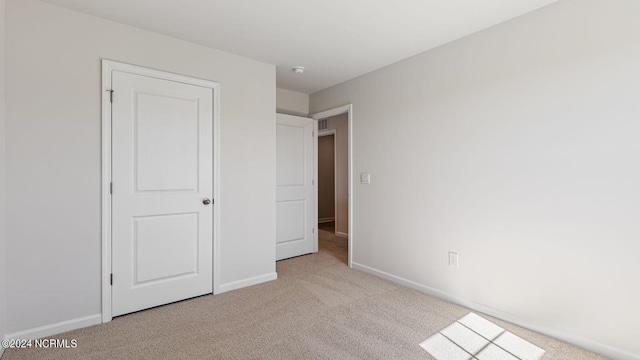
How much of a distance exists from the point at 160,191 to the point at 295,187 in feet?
6.37

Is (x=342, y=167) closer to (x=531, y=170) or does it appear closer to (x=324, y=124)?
(x=324, y=124)

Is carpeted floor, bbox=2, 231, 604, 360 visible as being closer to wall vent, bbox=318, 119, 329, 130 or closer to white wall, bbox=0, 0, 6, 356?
white wall, bbox=0, 0, 6, 356

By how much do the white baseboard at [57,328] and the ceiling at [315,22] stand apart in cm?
233

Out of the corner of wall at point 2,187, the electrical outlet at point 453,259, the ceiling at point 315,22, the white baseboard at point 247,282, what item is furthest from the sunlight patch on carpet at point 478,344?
the corner of wall at point 2,187

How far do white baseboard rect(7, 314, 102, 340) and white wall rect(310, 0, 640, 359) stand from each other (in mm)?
2751

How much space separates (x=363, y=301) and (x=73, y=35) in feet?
10.5

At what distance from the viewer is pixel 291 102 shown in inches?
173

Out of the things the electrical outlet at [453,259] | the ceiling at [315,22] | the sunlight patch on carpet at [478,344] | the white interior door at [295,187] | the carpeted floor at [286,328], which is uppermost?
the ceiling at [315,22]

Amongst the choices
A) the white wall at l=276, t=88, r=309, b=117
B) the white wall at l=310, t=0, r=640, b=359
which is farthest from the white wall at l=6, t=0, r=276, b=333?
the white wall at l=310, t=0, r=640, b=359

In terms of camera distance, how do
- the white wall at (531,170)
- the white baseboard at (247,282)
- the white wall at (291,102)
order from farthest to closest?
the white wall at (291,102)
the white baseboard at (247,282)
the white wall at (531,170)

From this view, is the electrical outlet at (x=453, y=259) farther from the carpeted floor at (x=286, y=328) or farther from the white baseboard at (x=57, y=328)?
the white baseboard at (x=57, y=328)

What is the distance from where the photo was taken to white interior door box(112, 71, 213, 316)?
2.46 m

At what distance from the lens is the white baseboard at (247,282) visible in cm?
302

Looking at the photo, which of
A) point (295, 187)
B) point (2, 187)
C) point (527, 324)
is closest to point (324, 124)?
point (295, 187)
